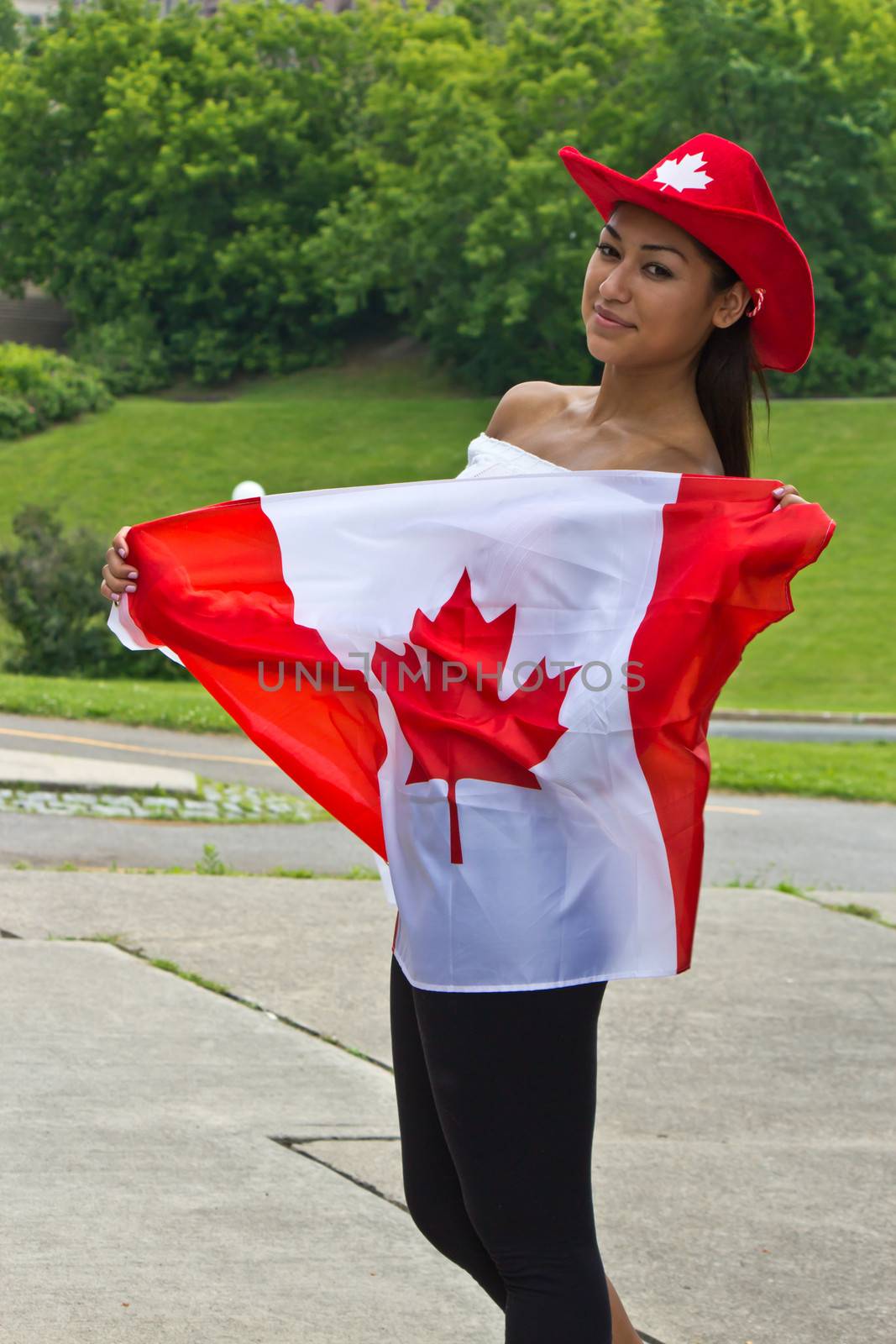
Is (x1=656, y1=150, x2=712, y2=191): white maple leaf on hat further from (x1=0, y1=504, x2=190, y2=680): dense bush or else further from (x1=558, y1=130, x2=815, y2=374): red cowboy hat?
(x1=0, y1=504, x2=190, y2=680): dense bush

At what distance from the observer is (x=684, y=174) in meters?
2.40

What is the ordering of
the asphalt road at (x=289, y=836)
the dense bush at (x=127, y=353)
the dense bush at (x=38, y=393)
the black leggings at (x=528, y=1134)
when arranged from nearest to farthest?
the black leggings at (x=528, y=1134)
the asphalt road at (x=289, y=836)
the dense bush at (x=38, y=393)
the dense bush at (x=127, y=353)

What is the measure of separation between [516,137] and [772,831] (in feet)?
155

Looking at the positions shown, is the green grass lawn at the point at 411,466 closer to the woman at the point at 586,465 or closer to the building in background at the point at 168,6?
the woman at the point at 586,465

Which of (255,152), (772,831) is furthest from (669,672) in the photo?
(255,152)

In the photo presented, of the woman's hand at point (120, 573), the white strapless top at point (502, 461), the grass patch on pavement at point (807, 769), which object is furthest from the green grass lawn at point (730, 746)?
the white strapless top at point (502, 461)

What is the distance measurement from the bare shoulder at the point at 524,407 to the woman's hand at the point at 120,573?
599 mm

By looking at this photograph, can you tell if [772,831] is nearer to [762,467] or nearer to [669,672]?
[669,672]

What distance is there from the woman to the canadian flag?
76 millimetres

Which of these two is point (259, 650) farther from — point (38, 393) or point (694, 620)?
point (38, 393)

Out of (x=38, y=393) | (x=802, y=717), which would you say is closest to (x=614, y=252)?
(x=802, y=717)

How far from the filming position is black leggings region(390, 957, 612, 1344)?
88.1 inches

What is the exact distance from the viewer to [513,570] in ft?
7.73

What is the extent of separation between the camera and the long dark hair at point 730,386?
2.49 m
